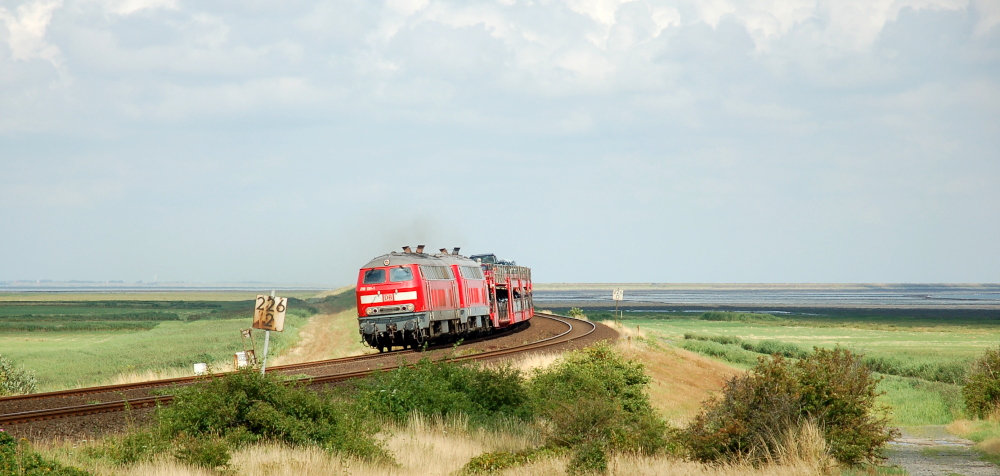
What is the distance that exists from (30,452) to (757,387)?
1106 centimetres

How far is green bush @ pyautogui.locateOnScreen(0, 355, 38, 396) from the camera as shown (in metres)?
24.7

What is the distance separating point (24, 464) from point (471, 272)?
94.6ft

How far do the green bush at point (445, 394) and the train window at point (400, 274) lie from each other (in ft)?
33.5

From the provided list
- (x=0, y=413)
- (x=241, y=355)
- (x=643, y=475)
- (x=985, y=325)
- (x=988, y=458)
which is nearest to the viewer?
(x=643, y=475)

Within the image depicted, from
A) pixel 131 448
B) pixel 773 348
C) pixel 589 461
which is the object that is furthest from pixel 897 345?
pixel 131 448

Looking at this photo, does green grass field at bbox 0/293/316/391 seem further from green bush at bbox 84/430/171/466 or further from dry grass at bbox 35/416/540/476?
green bush at bbox 84/430/171/466

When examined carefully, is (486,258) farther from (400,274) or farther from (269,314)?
(269,314)

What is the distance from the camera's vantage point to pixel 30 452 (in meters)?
10.8

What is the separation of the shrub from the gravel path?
11.7ft

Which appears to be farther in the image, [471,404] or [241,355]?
[241,355]

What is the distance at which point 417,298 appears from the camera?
3116 centimetres

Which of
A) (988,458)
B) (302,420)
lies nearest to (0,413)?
(302,420)

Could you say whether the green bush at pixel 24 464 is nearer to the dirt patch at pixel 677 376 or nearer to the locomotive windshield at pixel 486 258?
the dirt patch at pixel 677 376

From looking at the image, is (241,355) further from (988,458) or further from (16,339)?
(16,339)
